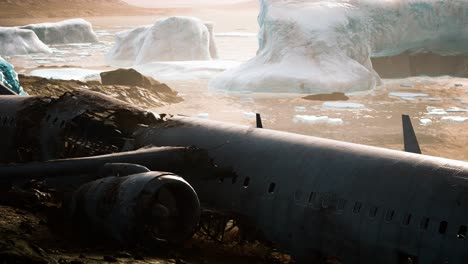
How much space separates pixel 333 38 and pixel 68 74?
40.0 meters

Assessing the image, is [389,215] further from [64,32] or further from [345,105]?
[64,32]

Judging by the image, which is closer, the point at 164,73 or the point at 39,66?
the point at 164,73

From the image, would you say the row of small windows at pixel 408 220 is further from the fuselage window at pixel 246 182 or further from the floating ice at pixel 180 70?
the floating ice at pixel 180 70

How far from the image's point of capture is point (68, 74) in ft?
311

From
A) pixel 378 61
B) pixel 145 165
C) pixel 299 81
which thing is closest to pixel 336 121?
pixel 299 81

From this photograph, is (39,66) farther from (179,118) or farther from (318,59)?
(179,118)

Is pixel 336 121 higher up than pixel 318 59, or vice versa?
pixel 318 59

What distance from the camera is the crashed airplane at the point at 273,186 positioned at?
18594mm

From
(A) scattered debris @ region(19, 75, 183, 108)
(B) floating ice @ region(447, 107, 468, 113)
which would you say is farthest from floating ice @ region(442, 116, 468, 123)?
(A) scattered debris @ region(19, 75, 183, 108)

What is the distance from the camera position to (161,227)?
2223cm

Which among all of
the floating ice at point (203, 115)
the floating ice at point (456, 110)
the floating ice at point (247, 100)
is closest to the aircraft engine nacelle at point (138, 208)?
the floating ice at point (203, 115)

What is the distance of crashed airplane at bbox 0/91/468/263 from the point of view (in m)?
18.6

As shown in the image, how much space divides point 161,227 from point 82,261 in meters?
3.07

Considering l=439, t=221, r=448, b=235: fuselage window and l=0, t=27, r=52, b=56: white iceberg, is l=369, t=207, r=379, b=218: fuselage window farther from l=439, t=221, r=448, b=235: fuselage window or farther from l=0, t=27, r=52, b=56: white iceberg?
l=0, t=27, r=52, b=56: white iceberg
